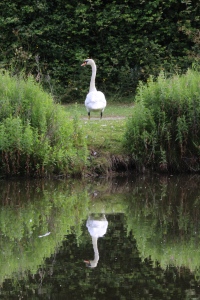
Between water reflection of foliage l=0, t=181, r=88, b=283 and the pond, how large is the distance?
0.01 m

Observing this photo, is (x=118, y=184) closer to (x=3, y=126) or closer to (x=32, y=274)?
(x=3, y=126)

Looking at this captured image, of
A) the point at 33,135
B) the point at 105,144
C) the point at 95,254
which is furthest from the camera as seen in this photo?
the point at 105,144

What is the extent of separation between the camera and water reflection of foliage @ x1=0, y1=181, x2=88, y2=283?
10.00 m

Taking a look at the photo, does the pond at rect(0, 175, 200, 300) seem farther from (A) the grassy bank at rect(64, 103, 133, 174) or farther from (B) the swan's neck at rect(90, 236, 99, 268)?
(A) the grassy bank at rect(64, 103, 133, 174)

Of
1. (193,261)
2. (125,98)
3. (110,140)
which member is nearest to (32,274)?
(193,261)

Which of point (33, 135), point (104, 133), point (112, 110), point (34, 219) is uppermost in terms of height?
point (33, 135)

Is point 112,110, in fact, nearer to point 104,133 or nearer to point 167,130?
point 104,133

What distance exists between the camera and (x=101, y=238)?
10938 mm

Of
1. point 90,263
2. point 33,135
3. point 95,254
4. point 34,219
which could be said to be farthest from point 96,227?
point 33,135

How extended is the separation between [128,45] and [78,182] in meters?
8.51

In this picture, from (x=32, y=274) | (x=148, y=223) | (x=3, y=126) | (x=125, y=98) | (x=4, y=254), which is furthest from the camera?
(x=125, y=98)

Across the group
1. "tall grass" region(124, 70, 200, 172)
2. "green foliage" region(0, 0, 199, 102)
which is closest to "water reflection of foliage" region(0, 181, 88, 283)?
"tall grass" region(124, 70, 200, 172)

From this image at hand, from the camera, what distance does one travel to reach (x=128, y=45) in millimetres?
22391

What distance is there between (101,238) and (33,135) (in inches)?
173
